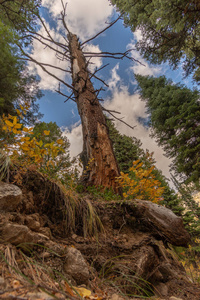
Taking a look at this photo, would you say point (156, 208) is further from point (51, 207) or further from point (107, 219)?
point (51, 207)

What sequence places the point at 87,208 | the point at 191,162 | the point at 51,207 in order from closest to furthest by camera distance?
the point at 51,207, the point at 87,208, the point at 191,162

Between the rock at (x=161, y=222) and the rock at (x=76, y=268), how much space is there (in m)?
1.12

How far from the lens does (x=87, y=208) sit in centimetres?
207

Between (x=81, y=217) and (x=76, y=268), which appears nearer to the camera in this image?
(x=76, y=268)

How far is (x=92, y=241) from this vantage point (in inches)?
68.6

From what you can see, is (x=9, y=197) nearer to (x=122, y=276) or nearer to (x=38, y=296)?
(x=38, y=296)

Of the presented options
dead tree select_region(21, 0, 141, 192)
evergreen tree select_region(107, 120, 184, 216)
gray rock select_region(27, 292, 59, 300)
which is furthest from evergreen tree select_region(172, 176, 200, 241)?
gray rock select_region(27, 292, 59, 300)

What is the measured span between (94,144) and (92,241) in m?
2.10

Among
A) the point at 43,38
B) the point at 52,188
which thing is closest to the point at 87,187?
the point at 52,188

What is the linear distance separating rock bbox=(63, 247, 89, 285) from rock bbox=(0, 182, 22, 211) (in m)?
0.66

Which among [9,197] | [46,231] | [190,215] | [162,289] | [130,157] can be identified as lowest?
[190,215]

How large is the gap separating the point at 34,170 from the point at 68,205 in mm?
604

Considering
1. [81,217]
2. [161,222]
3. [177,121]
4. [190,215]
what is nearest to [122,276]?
[81,217]

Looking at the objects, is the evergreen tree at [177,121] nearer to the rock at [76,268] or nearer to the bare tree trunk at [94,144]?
the bare tree trunk at [94,144]
